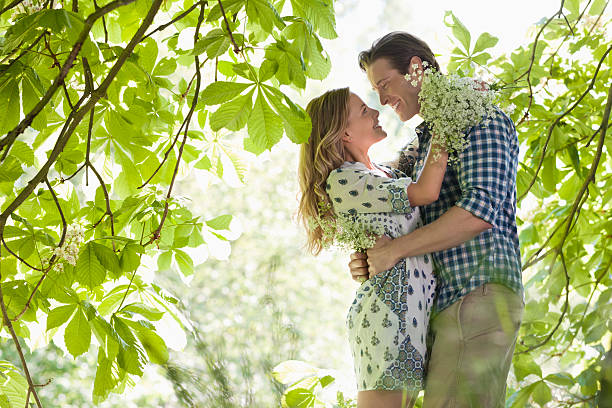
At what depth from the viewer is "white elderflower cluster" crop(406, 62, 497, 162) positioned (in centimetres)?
133

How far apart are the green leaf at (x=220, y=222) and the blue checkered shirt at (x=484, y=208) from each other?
1.83 feet

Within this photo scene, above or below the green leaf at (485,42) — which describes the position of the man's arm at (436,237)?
below

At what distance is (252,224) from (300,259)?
729 millimetres

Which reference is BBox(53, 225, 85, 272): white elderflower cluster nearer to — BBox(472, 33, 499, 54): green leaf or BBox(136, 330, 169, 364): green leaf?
BBox(136, 330, 169, 364): green leaf

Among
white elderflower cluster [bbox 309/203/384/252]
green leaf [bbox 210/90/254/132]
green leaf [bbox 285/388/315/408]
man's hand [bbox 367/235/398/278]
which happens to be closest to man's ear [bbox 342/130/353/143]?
white elderflower cluster [bbox 309/203/384/252]

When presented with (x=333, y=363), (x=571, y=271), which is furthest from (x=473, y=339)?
(x=333, y=363)

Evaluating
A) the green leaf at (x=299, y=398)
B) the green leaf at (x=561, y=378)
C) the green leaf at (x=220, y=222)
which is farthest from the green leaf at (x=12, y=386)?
the green leaf at (x=561, y=378)

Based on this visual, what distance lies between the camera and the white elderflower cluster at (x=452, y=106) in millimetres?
1329

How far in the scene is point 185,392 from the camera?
5.18 ft

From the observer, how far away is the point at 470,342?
1.34 meters

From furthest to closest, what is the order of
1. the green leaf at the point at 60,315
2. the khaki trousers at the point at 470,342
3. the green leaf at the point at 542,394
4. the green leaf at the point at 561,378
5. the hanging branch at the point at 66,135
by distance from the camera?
the khaki trousers at the point at 470,342
the green leaf at the point at 60,315
the hanging branch at the point at 66,135
the green leaf at the point at 542,394
the green leaf at the point at 561,378

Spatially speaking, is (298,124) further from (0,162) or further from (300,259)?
(300,259)

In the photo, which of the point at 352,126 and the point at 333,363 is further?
the point at 333,363

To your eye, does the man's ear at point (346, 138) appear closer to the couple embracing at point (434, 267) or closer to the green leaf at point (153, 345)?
the couple embracing at point (434, 267)
